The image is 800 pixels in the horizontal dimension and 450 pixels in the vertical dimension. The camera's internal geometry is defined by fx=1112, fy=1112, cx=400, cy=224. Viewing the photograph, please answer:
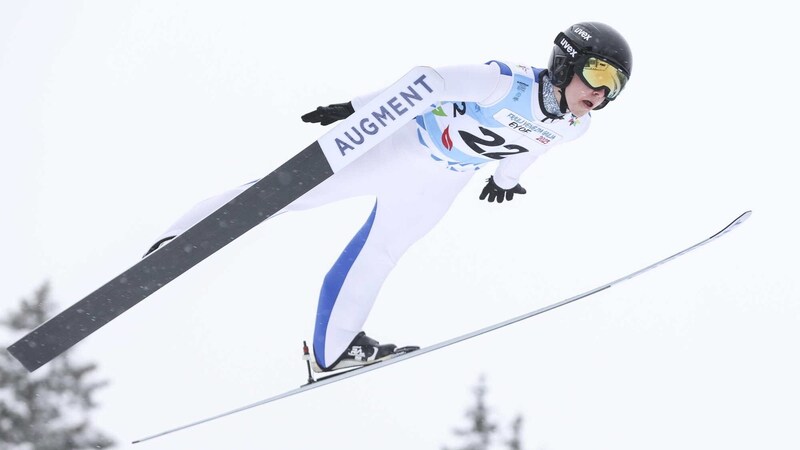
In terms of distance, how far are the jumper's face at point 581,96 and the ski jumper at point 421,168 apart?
9 cm

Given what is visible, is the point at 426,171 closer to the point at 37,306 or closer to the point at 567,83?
the point at 567,83

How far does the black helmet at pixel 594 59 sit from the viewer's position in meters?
4.09

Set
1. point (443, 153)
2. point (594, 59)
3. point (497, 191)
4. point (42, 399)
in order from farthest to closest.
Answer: point (42, 399)
point (497, 191)
point (443, 153)
point (594, 59)

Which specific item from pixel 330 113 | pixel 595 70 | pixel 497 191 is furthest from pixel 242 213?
pixel 595 70

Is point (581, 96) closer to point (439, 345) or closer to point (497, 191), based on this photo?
point (497, 191)

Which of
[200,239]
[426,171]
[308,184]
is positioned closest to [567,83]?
[426,171]

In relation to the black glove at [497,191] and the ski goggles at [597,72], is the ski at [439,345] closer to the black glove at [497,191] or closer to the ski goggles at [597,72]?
the black glove at [497,191]

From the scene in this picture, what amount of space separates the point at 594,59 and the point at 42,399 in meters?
4.43

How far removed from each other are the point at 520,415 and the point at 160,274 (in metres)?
4.49

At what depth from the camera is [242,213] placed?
13.6ft

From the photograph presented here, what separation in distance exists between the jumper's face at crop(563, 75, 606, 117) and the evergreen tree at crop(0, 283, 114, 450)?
13.0 ft

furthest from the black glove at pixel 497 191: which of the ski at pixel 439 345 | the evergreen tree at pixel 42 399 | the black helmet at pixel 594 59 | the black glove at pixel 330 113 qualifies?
the evergreen tree at pixel 42 399

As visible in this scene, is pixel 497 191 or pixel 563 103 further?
pixel 497 191

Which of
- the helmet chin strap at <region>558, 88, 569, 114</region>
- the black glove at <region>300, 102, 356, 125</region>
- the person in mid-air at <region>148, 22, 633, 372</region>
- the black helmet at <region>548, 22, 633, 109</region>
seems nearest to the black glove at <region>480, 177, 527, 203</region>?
the person in mid-air at <region>148, 22, 633, 372</region>
